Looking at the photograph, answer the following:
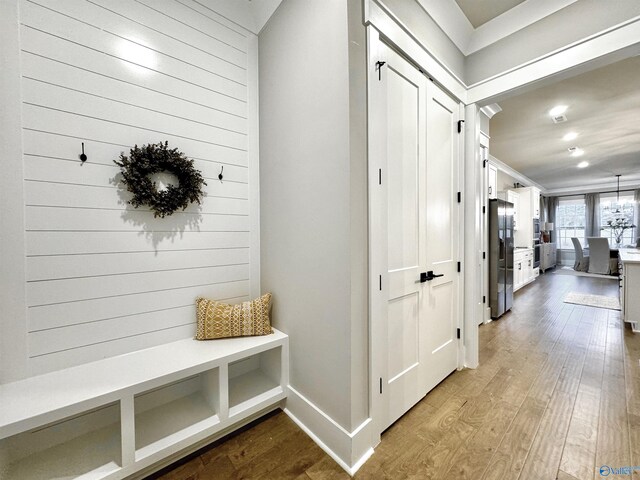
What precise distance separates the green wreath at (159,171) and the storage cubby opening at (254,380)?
1.22 metres

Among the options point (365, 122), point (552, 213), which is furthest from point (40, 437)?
point (552, 213)

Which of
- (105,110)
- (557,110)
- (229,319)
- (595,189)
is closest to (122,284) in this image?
(229,319)

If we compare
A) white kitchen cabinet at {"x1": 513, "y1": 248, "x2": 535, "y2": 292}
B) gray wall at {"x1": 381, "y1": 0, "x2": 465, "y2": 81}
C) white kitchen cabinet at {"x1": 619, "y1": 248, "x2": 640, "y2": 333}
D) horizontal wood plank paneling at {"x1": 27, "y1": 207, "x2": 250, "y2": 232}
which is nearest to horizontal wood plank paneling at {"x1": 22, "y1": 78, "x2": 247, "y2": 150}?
horizontal wood plank paneling at {"x1": 27, "y1": 207, "x2": 250, "y2": 232}

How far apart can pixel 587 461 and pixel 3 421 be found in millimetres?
2757

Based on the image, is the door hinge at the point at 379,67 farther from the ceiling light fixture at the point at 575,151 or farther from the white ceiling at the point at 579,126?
the ceiling light fixture at the point at 575,151

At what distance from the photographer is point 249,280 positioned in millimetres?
2088

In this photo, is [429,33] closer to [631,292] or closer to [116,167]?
[116,167]

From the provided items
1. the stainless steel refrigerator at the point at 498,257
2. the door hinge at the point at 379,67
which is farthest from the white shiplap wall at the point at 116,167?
the stainless steel refrigerator at the point at 498,257

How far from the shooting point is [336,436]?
55.9 inches

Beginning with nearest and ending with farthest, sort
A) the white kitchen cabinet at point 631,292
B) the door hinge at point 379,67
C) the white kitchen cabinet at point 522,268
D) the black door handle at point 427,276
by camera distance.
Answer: the door hinge at point 379,67 < the black door handle at point 427,276 < the white kitchen cabinet at point 631,292 < the white kitchen cabinet at point 522,268

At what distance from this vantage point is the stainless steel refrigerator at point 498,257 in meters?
3.66

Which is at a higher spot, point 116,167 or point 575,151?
point 575,151

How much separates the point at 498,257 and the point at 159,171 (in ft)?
13.8

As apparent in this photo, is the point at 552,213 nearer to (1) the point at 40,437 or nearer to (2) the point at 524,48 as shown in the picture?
(2) the point at 524,48
